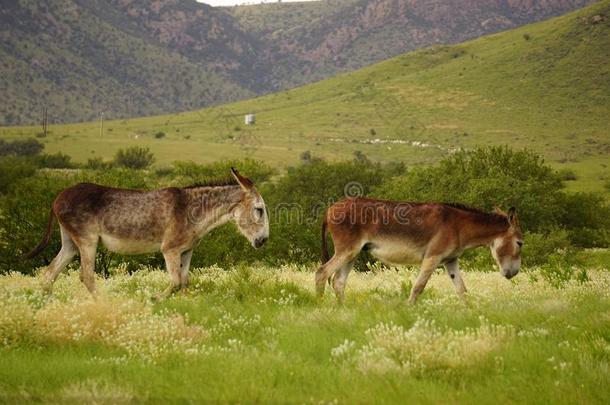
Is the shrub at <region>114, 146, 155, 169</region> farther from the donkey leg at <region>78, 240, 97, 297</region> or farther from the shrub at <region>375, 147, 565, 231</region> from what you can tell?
the donkey leg at <region>78, 240, 97, 297</region>

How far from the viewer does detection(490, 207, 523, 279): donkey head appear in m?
12.2

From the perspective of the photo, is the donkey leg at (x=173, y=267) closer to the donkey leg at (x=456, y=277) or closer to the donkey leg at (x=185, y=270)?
the donkey leg at (x=185, y=270)

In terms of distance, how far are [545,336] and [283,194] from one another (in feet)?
146

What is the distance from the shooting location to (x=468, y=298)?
1198cm

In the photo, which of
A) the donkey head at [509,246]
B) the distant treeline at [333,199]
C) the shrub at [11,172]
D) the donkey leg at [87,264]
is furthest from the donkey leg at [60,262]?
the shrub at [11,172]

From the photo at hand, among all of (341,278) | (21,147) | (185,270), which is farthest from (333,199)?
(21,147)

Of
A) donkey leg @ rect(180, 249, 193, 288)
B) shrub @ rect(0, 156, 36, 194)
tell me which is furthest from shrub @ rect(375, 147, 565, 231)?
shrub @ rect(0, 156, 36, 194)

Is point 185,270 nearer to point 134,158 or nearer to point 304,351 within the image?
point 304,351

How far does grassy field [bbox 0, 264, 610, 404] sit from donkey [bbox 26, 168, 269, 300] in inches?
40.5

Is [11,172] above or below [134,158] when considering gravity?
above

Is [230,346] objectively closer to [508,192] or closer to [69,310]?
[69,310]

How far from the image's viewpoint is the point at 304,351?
8328 mm

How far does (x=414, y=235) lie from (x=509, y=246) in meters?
1.92

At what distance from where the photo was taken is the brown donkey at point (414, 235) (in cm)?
1167
